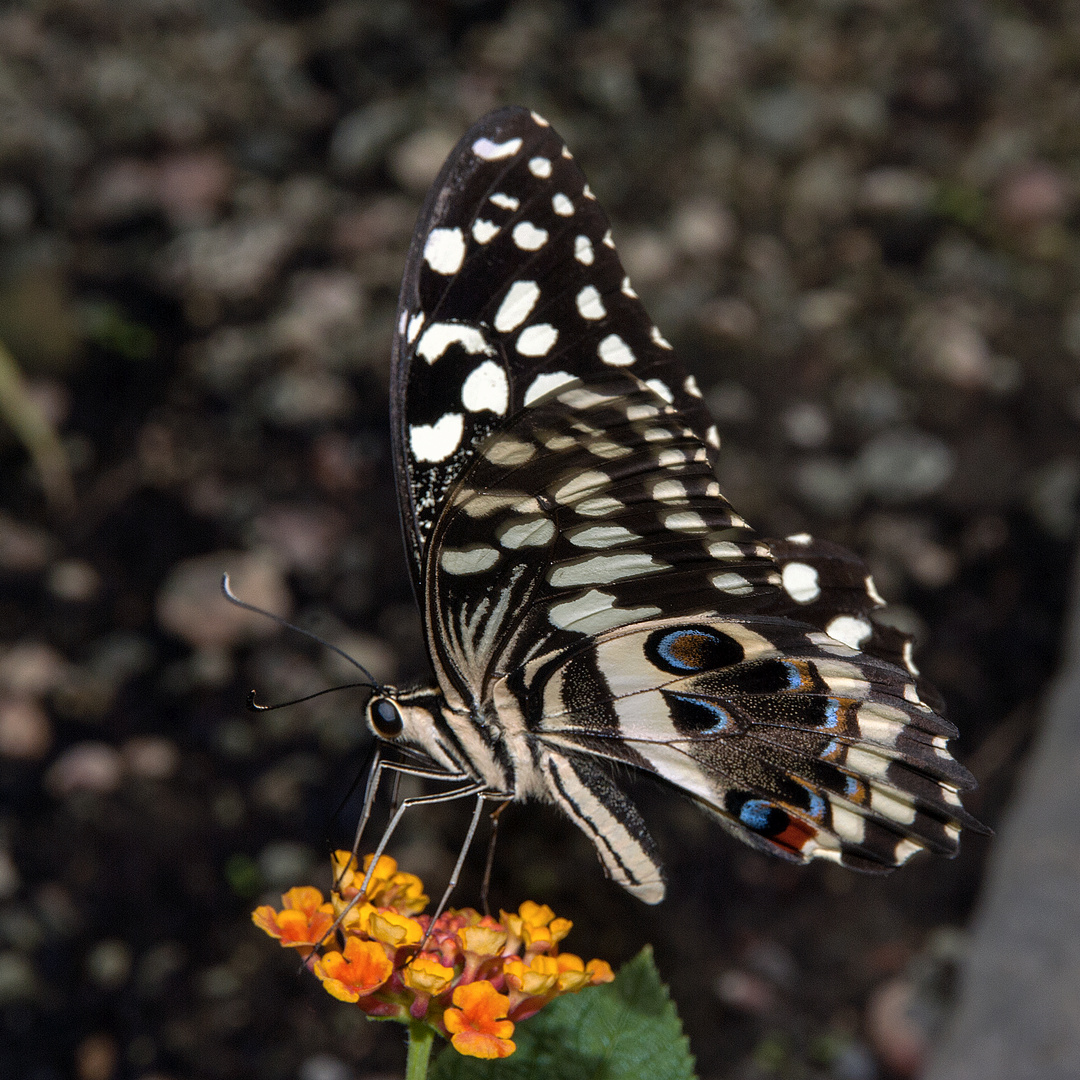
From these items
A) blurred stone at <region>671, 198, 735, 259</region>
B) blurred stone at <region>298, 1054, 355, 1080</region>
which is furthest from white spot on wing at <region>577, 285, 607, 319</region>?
blurred stone at <region>671, 198, 735, 259</region>

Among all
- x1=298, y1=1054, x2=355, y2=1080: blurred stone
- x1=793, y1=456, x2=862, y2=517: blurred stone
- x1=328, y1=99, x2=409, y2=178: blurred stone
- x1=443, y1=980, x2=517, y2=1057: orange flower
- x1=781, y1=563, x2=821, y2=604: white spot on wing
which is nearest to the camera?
x1=443, y1=980, x2=517, y2=1057: orange flower

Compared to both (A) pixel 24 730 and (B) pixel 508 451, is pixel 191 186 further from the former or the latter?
(B) pixel 508 451

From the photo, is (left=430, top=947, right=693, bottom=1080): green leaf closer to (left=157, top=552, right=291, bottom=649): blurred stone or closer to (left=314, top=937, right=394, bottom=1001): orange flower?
(left=314, top=937, right=394, bottom=1001): orange flower

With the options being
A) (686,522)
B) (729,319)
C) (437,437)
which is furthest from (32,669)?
(729,319)

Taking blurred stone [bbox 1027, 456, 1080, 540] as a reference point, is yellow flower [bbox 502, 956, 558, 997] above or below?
below

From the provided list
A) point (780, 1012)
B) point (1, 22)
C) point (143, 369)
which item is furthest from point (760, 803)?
point (1, 22)
